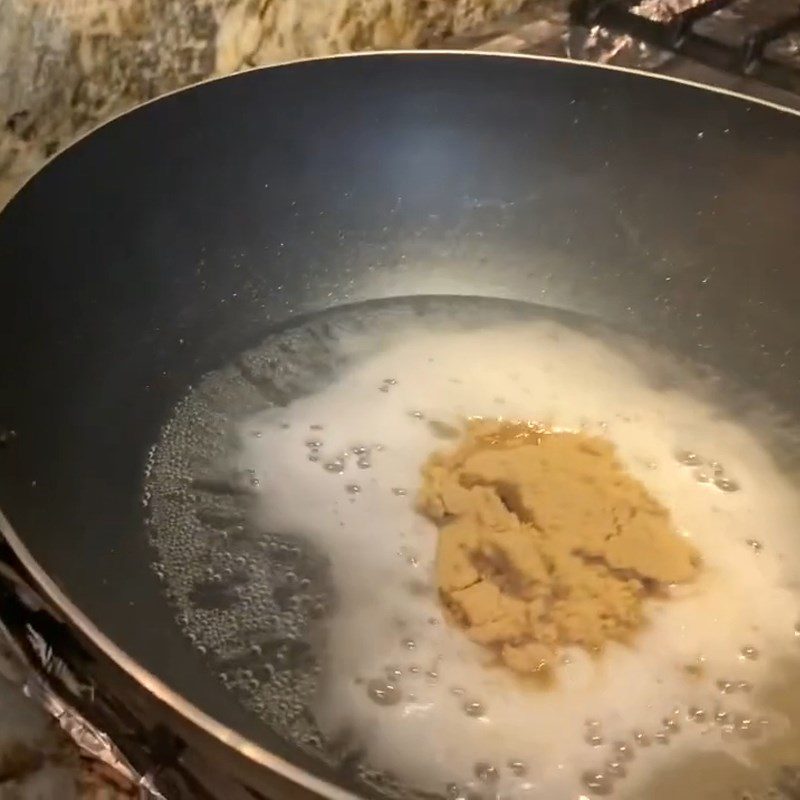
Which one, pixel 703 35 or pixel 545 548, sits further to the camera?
pixel 703 35

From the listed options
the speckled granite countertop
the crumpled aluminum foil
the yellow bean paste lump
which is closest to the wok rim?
the crumpled aluminum foil

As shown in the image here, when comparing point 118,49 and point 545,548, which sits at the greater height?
point 118,49

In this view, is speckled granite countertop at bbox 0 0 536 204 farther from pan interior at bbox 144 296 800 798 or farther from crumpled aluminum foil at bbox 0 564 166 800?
crumpled aluminum foil at bbox 0 564 166 800

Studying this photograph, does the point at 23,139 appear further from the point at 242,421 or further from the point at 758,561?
the point at 758,561

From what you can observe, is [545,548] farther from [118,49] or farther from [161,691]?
[118,49]

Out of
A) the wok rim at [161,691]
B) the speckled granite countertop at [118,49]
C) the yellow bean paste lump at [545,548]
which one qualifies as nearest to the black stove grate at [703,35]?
the speckled granite countertop at [118,49]

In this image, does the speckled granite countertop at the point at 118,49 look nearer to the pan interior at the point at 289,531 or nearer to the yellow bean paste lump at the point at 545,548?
the pan interior at the point at 289,531

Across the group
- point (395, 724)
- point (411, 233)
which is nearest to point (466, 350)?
point (411, 233)

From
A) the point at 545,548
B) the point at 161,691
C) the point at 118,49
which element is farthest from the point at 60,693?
the point at 118,49
